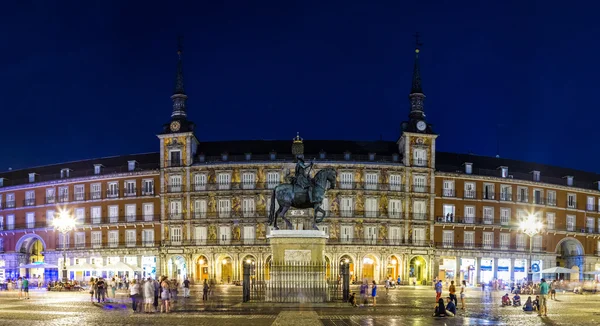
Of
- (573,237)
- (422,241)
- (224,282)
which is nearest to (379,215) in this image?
(422,241)

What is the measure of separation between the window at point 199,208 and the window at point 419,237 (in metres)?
22.5

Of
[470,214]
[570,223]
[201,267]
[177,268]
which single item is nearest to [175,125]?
[177,268]

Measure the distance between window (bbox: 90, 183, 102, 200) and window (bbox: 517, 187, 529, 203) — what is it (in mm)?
46878

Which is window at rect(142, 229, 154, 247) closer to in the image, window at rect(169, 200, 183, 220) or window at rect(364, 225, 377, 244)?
window at rect(169, 200, 183, 220)

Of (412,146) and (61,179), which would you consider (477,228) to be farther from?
(61,179)

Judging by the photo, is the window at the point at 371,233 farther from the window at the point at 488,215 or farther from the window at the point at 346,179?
the window at the point at 488,215

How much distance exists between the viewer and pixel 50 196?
85438mm

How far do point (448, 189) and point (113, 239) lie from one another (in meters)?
37.5

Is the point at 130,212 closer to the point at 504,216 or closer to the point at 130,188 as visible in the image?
the point at 130,188

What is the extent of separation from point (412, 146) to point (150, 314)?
53185mm

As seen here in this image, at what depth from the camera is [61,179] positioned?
84.8 meters

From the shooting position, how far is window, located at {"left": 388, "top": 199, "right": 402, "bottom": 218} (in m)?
78.1

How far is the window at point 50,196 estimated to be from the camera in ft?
279

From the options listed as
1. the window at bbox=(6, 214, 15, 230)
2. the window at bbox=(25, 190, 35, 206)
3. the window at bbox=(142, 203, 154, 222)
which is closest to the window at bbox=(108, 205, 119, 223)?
the window at bbox=(142, 203, 154, 222)
